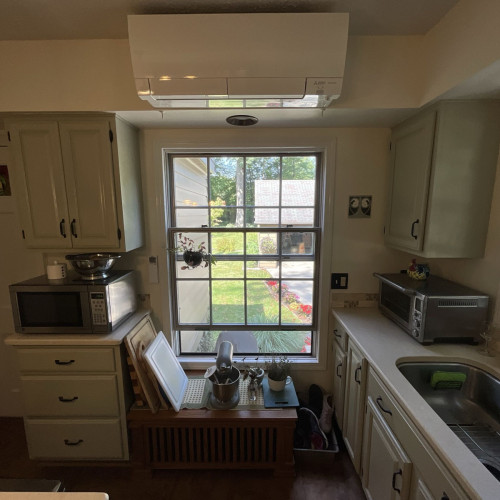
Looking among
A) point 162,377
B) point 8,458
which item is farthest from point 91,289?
point 8,458

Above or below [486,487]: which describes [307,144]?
above

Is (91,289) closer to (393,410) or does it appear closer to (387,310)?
(393,410)

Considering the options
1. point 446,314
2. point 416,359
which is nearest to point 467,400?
point 416,359

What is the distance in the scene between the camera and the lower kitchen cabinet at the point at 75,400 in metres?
1.52

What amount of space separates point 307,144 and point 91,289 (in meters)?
1.73

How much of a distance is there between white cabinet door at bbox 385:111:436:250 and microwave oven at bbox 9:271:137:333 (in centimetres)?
187

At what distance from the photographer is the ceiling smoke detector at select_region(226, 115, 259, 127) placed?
1576 millimetres

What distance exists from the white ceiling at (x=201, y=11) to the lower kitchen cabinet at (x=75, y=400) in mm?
1498

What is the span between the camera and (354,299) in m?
1.97

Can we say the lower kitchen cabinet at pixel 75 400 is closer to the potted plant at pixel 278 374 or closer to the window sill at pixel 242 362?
the window sill at pixel 242 362

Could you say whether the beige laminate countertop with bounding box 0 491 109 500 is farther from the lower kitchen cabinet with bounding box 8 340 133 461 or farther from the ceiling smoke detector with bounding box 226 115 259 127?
the ceiling smoke detector with bounding box 226 115 259 127

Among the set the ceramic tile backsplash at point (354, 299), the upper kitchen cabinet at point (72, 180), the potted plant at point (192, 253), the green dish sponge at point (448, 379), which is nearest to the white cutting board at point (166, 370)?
the potted plant at point (192, 253)

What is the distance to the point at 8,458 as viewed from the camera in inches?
68.8

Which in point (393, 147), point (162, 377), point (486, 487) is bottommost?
point (162, 377)
